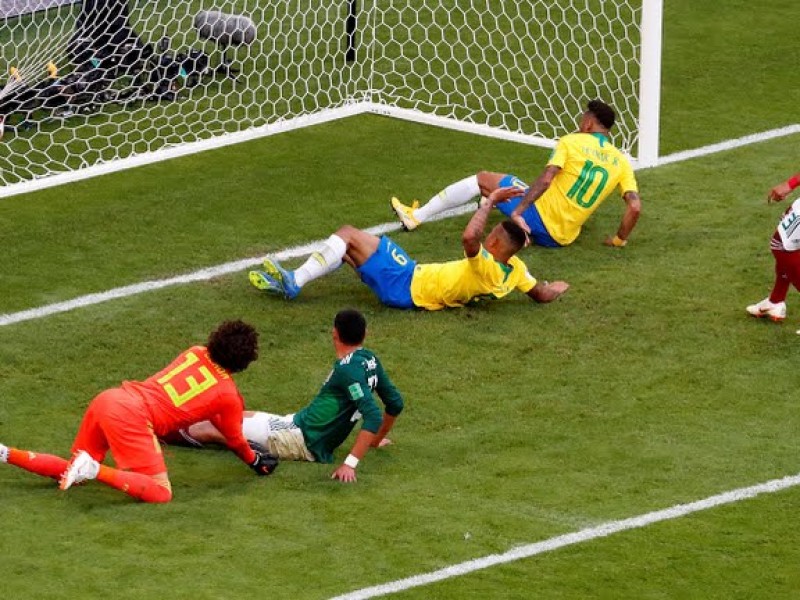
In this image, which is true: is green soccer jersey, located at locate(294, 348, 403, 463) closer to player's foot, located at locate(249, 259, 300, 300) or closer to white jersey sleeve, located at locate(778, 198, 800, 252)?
player's foot, located at locate(249, 259, 300, 300)

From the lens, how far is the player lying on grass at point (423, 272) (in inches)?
486

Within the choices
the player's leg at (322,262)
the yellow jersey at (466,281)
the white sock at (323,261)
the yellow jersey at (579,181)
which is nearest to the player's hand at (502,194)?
the yellow jersey at (466,281)

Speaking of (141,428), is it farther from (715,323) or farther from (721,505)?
(715,323)

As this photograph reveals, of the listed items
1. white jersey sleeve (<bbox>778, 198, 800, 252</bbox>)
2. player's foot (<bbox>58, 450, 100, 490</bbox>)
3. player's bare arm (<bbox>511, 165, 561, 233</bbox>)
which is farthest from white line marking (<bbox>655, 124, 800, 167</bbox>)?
player's foot (<bbox>58, 450, 100, 490</bbox>)

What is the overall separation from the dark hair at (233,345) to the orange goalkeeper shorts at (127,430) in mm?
502

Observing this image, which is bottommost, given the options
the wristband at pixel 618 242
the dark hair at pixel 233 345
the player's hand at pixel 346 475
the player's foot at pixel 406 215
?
the player's foot at pixel 406 215

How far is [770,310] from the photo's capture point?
Answer: 12344 mm

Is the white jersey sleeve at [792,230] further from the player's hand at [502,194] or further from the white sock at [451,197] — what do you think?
the white sock at [451,197]

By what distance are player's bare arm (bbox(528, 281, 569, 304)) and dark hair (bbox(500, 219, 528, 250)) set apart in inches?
19.8

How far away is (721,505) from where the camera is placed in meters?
9.95

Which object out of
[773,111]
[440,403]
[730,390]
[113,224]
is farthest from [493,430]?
[773,111]

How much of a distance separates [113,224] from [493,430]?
4.53 meters

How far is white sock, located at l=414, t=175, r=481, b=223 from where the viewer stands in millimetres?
14094

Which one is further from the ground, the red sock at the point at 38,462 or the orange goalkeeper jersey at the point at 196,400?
the orange goalkeeper jersey at the point at 196,400
